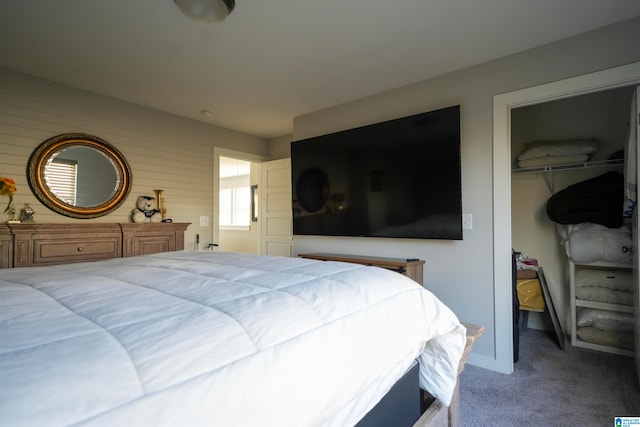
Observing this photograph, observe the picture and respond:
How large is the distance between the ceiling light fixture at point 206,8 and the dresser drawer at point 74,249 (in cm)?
226

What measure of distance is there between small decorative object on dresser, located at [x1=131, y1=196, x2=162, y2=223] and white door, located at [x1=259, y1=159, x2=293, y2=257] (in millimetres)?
1486

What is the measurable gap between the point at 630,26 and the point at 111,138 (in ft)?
14.7

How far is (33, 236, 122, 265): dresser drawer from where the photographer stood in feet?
8.79

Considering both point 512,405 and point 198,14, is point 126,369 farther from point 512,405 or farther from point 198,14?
point 512,405

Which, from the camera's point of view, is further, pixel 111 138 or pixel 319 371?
pixel 111 138

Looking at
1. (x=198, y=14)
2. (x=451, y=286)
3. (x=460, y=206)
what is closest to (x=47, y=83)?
(x=198, y=14)

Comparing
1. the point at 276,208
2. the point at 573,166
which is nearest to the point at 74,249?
the point at 276,208

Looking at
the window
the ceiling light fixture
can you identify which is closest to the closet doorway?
the ceiling light fixture

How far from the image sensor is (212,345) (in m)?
0.64

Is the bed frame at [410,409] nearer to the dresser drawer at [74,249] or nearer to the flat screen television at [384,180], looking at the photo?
the flat screen television at [384,180]

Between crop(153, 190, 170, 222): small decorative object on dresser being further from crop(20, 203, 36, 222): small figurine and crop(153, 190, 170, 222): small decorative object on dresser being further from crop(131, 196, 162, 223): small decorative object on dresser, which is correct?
crop(20, 203, 36, 222): small figurine

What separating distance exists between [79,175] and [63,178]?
0.13 metres

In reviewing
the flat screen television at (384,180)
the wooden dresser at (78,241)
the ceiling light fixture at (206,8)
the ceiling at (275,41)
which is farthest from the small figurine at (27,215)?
the flat screen television at (384,180)

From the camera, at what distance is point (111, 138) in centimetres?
333
